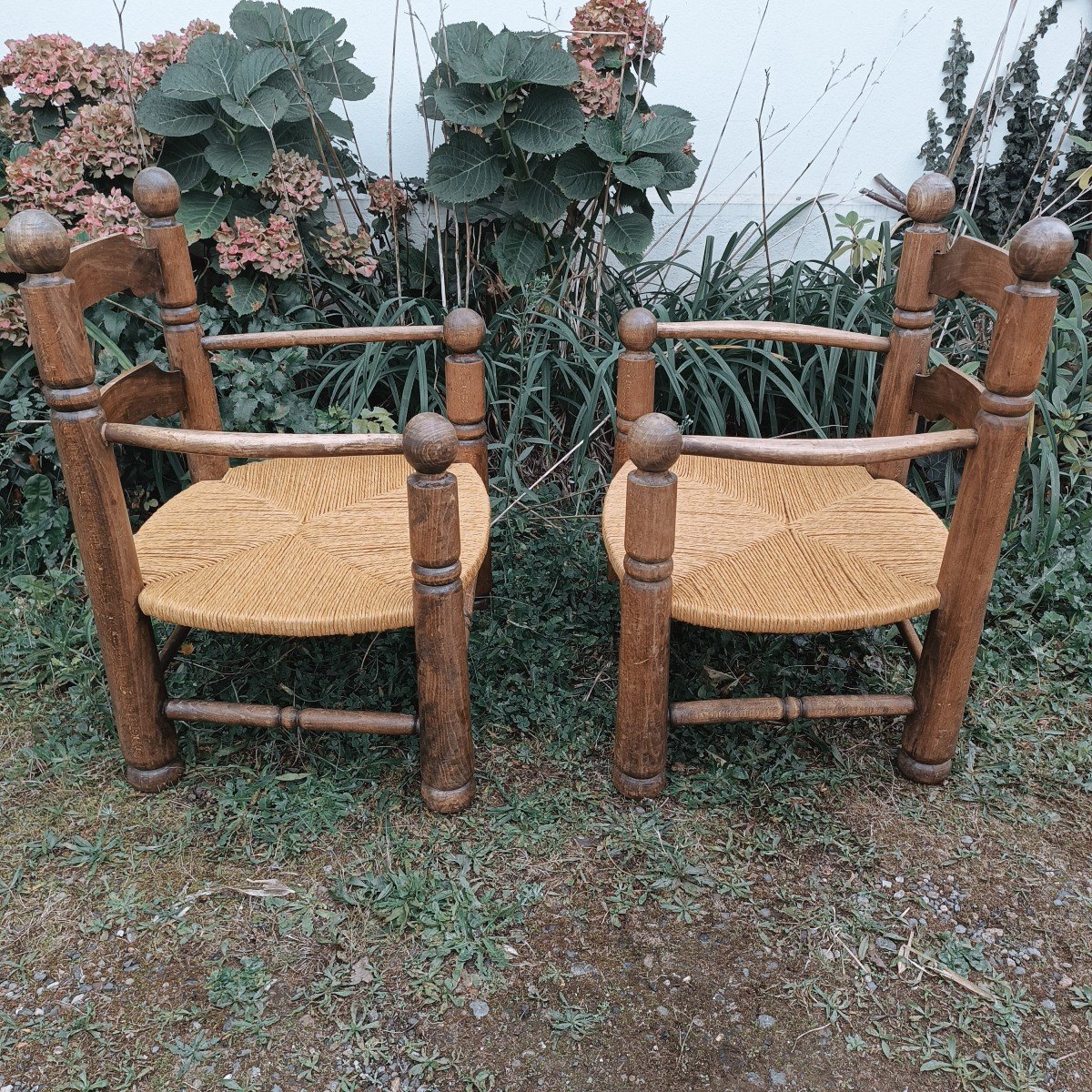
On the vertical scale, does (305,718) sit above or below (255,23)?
below

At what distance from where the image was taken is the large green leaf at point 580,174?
2.67 m

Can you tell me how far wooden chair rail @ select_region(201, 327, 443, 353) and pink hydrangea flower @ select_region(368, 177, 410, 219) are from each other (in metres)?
0.78

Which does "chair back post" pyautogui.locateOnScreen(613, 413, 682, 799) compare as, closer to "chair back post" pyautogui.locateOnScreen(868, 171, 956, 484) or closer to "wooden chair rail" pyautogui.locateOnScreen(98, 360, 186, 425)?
"chair back post" pyautogui.locateOnScreen(868, 171, 956, 484)

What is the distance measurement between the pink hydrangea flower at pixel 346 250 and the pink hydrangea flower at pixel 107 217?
49cm

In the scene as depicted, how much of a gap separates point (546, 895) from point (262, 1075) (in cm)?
55

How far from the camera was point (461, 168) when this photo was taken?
8.86ft

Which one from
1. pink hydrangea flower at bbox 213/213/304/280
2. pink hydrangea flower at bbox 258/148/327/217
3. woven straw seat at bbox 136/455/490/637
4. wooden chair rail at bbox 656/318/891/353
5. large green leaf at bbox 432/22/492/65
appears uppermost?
large green leaf at bbox 432/22/492/65

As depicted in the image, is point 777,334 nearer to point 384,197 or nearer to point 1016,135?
point 384,197

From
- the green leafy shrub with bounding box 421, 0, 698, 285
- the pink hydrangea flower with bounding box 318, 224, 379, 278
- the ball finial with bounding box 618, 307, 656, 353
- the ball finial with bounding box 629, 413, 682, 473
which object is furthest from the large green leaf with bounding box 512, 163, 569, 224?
the ball finial with bounding box 629, 413, 682, 473

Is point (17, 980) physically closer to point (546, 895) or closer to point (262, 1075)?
point (262, 1075)

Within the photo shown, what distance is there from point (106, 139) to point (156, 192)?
85 cm

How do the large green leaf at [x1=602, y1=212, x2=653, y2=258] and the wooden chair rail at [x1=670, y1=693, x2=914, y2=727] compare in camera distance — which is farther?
the large green leaf at [x1=602, y1=212, x2=653, y2=258]

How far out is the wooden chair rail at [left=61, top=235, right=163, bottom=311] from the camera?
172cm

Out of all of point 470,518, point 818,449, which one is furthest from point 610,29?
point 818,449
